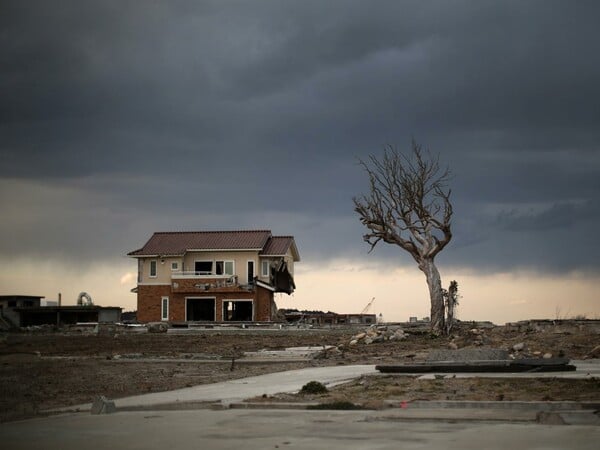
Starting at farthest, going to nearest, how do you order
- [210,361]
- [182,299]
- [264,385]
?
1. [182,299]
2. [210,361]
3. [264,385]

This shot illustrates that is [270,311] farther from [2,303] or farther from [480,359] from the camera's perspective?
[480,359]

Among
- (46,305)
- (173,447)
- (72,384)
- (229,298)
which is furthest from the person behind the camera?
(46,305)

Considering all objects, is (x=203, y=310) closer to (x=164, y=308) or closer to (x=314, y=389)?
(x=164, y=308)

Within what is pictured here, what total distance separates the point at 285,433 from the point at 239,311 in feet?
198

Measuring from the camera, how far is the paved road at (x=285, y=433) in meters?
10.3

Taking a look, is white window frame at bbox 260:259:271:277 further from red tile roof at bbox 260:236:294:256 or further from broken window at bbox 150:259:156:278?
broken window at bbox 150:259:156:278

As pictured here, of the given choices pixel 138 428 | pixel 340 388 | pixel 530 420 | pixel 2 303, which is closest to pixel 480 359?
pixel 340 388

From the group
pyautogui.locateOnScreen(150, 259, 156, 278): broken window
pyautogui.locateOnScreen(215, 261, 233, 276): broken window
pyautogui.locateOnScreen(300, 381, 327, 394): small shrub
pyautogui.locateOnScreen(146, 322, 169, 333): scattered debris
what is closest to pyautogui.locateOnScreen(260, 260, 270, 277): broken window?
pyautogui.locateOnScreen(215, 261, 233, 276): broken window

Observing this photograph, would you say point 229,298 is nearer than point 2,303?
Yes

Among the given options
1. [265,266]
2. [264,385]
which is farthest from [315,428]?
[265,266]

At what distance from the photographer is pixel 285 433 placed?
11.5m

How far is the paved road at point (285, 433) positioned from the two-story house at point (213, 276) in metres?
55.0

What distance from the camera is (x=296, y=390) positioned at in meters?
18.0

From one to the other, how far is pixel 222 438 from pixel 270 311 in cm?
5912
